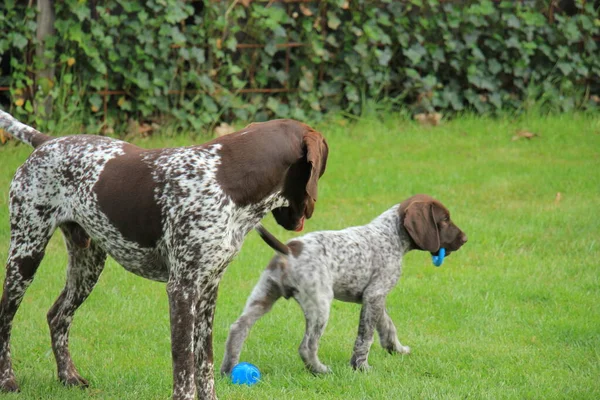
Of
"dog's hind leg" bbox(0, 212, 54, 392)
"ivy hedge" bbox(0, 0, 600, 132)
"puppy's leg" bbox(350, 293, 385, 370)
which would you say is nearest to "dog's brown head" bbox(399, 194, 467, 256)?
"puppy's leg" bbox(350, 293, 385, 370)

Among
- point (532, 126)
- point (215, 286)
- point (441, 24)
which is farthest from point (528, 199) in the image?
point (215, 286)

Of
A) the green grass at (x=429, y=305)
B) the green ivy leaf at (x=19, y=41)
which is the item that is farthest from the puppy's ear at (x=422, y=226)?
the green ivy leaf at (x=19, y=41)

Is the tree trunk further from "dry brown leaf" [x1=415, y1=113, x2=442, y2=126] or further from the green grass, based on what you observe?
"dry brown leaf" [x1=415, y1=113, x2=442, y2=126]

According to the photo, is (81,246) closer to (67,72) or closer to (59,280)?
(59,280)

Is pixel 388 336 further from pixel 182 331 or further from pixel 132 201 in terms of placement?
pixel 132 201

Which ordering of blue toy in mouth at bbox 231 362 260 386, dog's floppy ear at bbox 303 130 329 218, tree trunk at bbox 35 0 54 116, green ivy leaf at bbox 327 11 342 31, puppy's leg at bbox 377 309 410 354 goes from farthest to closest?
green ivy leaf at bbox 327 11 342 31 < tree trunk at bbox 35 0 54 116 < puppy's leg at bbox 377 309 410 354 < blue toy in mouth at bbox 231 362 260 386 < dog's floppy ear at bbox 303 130 329 218

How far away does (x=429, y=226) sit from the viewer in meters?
5.99

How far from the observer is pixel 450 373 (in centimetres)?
559

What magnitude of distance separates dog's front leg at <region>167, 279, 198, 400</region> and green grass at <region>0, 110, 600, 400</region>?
2.10 ft

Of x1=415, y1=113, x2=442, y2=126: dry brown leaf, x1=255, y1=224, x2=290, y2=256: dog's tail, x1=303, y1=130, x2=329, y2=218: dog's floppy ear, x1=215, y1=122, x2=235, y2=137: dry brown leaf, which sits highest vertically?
x1=303, y1=130, x2=329, y2=218: dog's floppy ear

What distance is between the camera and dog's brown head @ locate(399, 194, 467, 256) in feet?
19.6

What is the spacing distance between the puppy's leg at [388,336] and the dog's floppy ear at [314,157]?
1.52 metres

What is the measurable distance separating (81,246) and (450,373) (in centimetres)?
233

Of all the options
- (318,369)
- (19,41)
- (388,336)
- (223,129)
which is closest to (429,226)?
(388,336)
